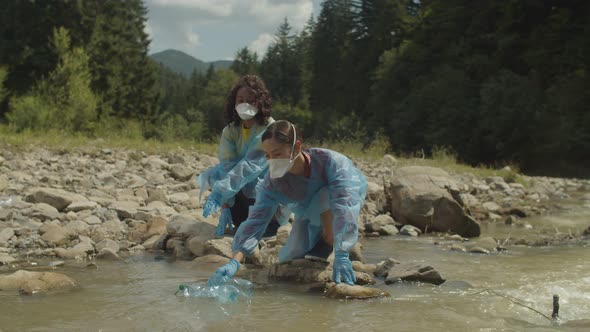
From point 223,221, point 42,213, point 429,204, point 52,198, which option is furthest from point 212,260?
point 429,204

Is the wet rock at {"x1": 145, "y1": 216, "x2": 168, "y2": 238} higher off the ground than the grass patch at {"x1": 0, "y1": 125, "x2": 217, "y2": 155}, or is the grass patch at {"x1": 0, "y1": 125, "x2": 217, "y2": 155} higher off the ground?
the grass patch at {"x1": 0, "y1": 125, "x2": 217, "y2": 155}

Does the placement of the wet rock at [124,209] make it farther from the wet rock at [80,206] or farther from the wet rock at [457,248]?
the wet rock at [457,248]

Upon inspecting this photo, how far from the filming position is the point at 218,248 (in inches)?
163

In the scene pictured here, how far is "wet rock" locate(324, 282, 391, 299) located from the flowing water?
0.06 m

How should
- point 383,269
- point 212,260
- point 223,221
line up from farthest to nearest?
point 223,221 → point 212,260 → point 383,269

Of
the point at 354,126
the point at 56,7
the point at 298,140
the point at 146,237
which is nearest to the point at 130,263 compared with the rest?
the point at 146,237

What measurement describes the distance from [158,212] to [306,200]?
2224 millimetres

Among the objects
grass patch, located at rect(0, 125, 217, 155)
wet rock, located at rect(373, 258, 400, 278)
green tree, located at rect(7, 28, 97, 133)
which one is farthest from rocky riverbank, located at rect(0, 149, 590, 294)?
green tree, located at rect(7, 28, 97, 133)

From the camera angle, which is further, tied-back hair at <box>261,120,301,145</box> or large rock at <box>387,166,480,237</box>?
large rock at <box>387,166,480,237</box>

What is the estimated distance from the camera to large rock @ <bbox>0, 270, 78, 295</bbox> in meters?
3.07

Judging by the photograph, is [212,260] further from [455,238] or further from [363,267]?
[455,238]

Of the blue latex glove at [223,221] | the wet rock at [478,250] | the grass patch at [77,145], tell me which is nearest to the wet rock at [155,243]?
the blue latex glove at [223,221]

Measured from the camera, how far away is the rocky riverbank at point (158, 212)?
4.14m

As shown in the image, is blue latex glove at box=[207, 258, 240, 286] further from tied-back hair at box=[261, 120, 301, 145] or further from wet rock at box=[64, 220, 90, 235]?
wet rock at box=[64, 220, 90, 235]
